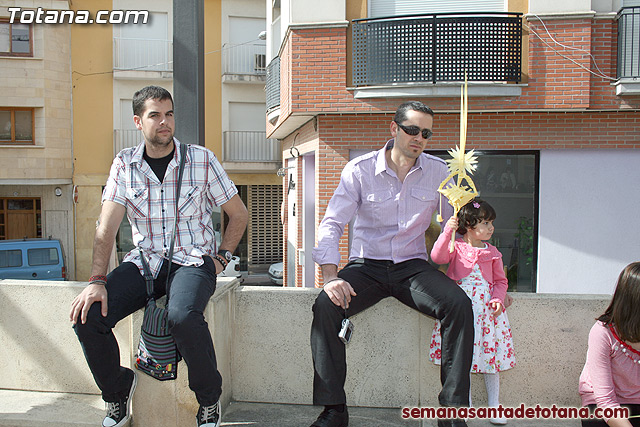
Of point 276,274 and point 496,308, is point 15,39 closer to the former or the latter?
point 276,274

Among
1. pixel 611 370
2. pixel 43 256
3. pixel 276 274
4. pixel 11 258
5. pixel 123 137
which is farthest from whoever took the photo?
pixel 123 137

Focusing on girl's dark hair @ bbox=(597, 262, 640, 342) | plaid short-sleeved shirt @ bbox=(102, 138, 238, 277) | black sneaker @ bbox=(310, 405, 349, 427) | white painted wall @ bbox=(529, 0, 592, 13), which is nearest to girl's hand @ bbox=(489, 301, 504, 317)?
girl's dark hair @ bbox=(597, 262, 640, 342)

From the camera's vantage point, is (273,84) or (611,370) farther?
(273,84)

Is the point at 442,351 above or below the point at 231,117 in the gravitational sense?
below

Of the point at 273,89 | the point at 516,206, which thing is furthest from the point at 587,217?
the point at 273,89

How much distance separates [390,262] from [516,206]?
836 cm

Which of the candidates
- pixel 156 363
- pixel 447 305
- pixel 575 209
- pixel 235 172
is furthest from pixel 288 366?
pixel 235 172

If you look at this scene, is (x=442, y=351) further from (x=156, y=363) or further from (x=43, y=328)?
(x=43, y=328)

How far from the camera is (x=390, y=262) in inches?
141

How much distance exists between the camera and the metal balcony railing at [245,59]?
72.4 ft

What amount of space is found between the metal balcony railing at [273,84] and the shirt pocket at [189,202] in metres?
10.8

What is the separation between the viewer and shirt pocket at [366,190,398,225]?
364cm

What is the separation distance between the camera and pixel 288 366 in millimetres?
3875

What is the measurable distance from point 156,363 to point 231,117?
1999 cm
